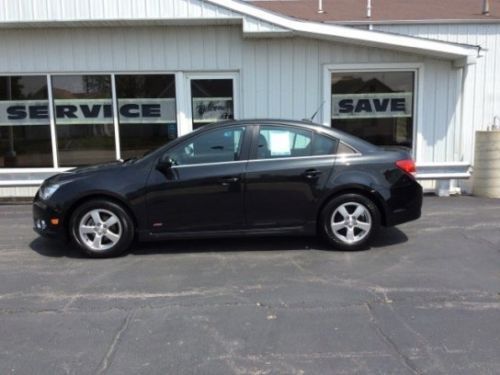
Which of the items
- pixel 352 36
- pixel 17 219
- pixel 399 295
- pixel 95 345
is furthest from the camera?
pixel 352 36

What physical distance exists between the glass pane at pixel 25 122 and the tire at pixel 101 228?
4411mm

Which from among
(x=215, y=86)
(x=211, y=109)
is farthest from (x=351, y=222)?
(x=215, y=86)

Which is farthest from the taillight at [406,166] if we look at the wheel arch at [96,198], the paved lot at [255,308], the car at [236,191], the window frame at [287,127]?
the wheel arch at [96,198]

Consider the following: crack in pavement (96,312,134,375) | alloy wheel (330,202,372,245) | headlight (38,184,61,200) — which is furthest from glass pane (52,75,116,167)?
crack in pavement (96,312,134,375)

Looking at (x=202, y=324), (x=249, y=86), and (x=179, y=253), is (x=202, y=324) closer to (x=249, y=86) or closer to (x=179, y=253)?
(x=179, y=253)

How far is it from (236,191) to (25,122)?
5.75 meters

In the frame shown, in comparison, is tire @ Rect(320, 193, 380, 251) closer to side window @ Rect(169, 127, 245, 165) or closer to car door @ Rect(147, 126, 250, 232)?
car door @ Rect(147, 126, 250, 232)

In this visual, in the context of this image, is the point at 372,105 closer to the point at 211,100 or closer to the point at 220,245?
the point at 211,100

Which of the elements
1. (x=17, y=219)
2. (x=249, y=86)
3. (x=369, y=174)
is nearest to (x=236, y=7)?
(x=249, y=86)

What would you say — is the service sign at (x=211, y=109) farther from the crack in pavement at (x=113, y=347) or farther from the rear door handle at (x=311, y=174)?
the crack in pavement at (x=113, y=347)

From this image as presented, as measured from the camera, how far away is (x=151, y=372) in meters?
3.24

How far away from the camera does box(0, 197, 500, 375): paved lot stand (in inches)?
133

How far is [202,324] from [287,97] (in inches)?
241

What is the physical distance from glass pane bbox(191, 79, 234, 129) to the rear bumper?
14.4ft
